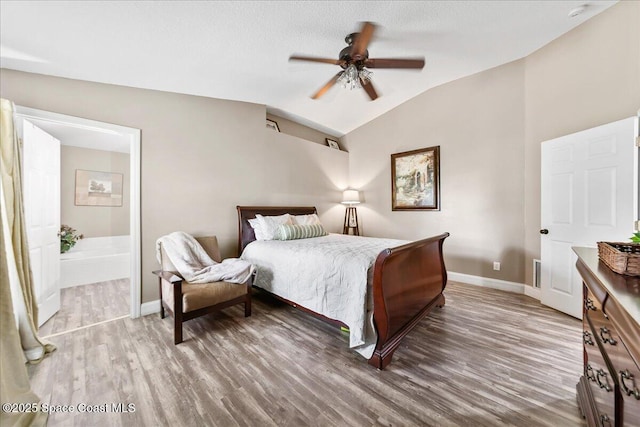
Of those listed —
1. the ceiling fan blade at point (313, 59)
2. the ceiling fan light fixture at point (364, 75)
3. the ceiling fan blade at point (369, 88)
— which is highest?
the ceiling fan blade at point (313, 59)

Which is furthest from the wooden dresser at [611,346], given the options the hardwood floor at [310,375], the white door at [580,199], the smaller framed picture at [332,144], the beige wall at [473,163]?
the smaller framed picture at [332,144]

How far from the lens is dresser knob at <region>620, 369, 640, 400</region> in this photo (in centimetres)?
73

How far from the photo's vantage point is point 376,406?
1494mm

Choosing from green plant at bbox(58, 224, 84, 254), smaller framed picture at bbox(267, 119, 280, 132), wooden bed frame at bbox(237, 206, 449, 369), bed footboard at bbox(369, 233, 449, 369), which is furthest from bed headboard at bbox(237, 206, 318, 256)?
green plant at bbox(58, 224, 84, 254)

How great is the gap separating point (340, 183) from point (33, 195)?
14.9 ft

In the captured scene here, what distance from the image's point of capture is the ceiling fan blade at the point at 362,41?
72.5 inches

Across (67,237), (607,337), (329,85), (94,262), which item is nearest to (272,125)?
(329,85)

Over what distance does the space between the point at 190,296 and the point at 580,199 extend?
166 inches

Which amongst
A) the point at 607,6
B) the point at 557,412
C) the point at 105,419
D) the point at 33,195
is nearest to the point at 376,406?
the point at 557,412

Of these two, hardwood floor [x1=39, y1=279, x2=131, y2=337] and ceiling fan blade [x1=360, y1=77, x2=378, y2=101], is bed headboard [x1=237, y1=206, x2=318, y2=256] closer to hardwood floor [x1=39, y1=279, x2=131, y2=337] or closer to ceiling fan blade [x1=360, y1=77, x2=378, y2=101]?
hardwood floor [x1=39, y1=279, x2=131, y2=337]

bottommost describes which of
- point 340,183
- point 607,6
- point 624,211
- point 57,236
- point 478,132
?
point 57,236

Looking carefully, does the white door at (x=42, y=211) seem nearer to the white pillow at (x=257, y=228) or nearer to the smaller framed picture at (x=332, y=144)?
the white pillow at (x=257, y=228)

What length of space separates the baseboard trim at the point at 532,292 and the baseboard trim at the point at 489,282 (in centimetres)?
4

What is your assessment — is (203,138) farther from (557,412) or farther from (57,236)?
(557,412)
